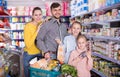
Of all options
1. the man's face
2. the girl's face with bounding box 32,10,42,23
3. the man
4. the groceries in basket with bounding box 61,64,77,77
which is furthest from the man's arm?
the groceries in basket with bounding box 61,64,77,77

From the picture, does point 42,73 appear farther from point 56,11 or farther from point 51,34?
point 56,11

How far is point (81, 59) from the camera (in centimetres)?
349

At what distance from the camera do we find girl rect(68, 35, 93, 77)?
345 centimetres

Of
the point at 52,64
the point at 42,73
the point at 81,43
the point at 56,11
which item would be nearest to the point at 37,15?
the point at 56,11

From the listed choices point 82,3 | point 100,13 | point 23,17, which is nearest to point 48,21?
point 100,13

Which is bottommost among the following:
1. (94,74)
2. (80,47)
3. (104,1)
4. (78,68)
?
(94,74)

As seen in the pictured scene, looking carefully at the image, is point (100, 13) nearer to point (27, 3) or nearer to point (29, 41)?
point (29, 41)


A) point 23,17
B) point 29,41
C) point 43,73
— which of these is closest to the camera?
point 43,73

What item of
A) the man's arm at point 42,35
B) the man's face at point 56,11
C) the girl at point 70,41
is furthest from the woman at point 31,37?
the girl at point 70,41

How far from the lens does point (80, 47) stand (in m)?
3.50

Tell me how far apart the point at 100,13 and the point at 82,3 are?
1.37 m

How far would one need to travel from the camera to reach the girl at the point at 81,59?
11.3 ft

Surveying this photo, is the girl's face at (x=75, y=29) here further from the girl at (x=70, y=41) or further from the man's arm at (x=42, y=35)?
the man's arm at (x=42, y=35)

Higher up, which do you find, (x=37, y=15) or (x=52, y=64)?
(x=37, y=15)
